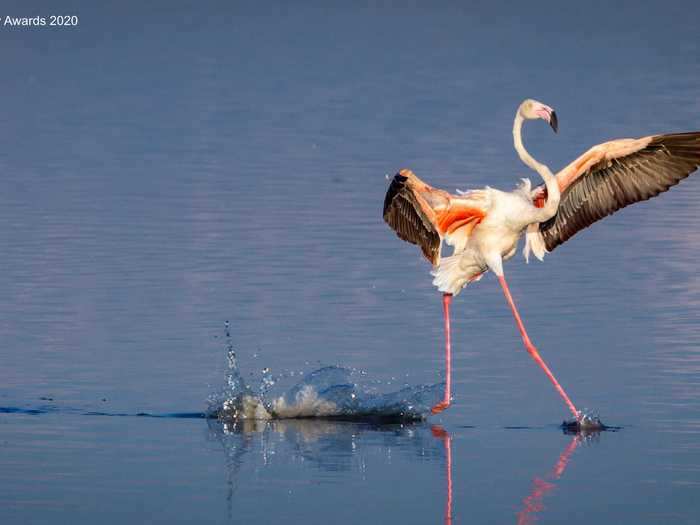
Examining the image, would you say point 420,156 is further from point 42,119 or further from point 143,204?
point 42,119

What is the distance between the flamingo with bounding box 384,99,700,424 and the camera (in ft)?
44.4

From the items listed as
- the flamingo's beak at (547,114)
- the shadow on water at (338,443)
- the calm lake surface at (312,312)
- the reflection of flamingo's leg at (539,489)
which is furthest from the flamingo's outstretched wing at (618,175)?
the reflection of flamingo's leg at (539,489)

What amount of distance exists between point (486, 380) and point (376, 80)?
935 inches

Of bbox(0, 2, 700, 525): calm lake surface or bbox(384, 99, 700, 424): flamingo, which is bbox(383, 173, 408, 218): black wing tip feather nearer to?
bbox(384, 99, 700, 424): flamingo

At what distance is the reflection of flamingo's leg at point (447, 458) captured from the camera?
9352 millimetres

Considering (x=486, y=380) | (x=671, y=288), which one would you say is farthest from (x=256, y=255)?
(x=486, y=380)

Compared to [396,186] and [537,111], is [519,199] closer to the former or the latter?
[537,111]

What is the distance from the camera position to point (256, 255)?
1777cm

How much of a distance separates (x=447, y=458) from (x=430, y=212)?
3.19 metres

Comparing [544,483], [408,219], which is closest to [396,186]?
[408,219]

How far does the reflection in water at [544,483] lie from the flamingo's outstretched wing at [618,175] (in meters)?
2.83

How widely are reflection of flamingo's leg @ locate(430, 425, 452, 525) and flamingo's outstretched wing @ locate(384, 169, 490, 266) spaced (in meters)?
2.14

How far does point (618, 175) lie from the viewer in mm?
14055

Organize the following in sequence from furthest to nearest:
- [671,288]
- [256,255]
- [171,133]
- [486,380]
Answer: [171,133] → [256,255] → [671,288] → [486,380]
